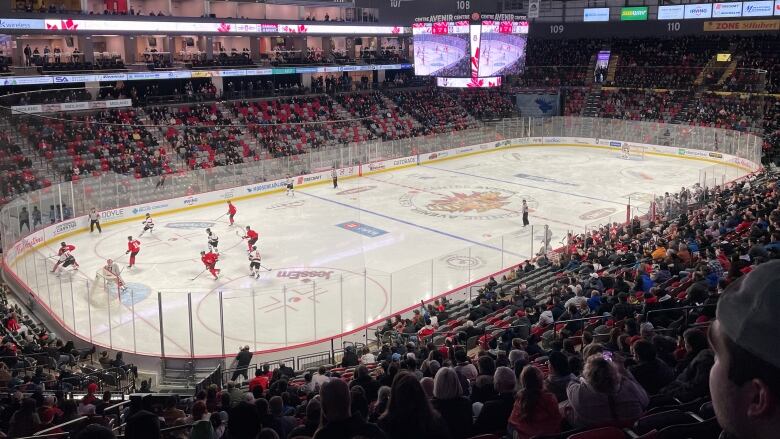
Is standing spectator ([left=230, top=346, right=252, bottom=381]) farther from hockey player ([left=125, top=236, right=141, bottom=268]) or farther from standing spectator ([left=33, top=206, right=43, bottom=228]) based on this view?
standing spectator ([left=33, top=206, right=43, bottom=228])

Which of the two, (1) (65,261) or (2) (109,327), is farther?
(1) (65,261)

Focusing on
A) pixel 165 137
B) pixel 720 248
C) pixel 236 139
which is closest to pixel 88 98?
pixel 165 137

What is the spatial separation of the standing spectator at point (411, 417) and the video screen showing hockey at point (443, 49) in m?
36.1

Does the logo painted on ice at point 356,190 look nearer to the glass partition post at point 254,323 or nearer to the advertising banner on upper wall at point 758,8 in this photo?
the glass partition post at point 254,323

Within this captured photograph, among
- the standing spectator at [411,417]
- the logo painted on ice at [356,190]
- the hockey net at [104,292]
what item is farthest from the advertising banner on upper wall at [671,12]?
the standing spectator at [411,417]

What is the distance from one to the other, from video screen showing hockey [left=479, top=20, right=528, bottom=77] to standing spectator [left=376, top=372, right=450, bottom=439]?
118 ft

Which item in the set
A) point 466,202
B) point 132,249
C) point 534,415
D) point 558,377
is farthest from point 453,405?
point 466,202

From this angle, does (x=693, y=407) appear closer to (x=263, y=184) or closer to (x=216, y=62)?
(x=263, y=184)

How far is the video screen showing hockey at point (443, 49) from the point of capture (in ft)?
126

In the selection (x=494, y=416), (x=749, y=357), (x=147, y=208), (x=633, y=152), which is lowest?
(x=147, y=208)

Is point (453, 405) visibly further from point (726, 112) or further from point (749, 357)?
point (726, 112)

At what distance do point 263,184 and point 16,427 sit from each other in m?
26.9

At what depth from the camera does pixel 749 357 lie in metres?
1.44

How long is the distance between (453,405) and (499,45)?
119 feet
